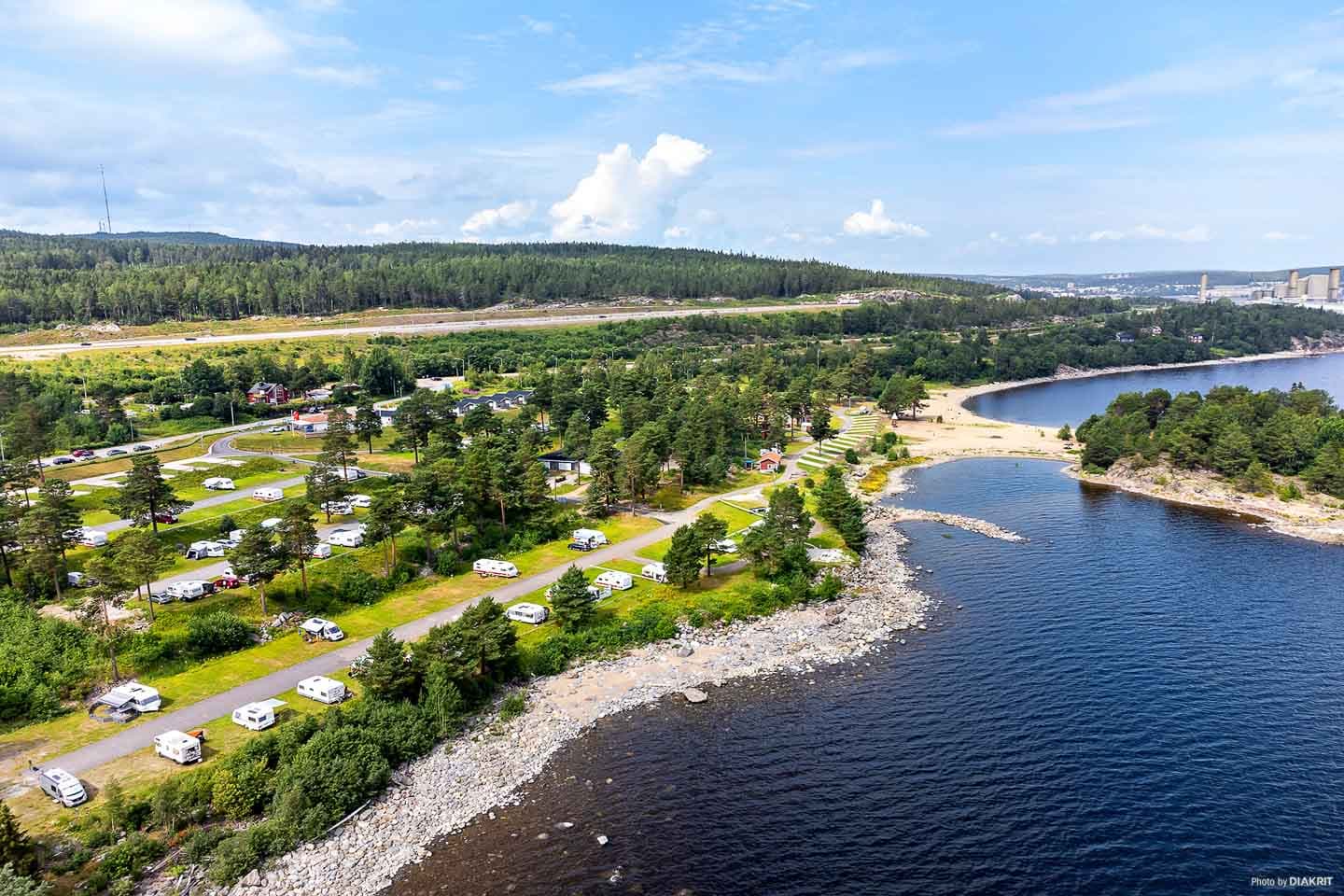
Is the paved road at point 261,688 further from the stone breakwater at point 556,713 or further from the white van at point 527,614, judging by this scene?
the stone breakwater at point 556,713

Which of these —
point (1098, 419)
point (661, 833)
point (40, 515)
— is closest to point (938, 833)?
point (661, 833)

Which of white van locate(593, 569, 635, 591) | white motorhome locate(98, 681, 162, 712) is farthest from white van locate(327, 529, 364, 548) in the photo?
white motorhome locate(98, 681, 162, 712)

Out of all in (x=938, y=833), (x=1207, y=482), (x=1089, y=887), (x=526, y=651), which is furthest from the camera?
(x=1207, y=482)

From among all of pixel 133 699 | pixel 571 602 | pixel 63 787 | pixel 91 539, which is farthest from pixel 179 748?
pixel 91 539

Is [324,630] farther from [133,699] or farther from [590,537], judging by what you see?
[590,537]

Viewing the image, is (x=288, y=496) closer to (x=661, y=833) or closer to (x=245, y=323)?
(x=661, y=833)

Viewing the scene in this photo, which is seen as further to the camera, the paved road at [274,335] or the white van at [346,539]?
the paved road at [274,335]

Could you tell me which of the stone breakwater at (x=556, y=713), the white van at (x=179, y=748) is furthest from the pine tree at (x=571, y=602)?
the white van at (x=179, y=748)
